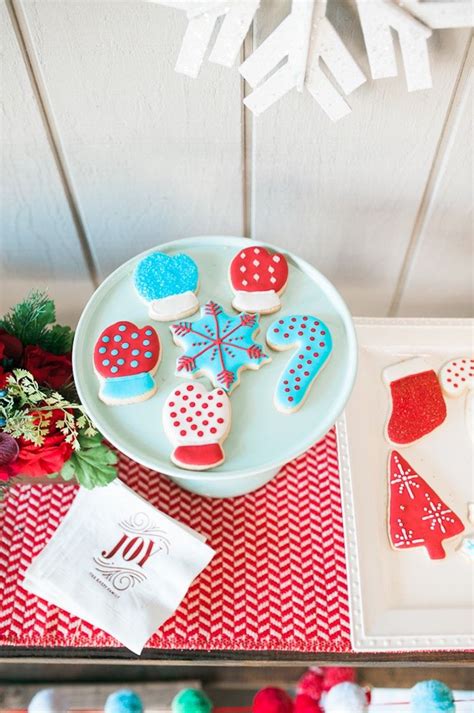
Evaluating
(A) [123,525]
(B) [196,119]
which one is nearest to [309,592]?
(A) [123,525]

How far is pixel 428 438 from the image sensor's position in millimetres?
864

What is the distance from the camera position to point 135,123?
798mm

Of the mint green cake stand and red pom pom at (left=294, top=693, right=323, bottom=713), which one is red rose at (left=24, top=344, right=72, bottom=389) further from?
red pom pom at (left=294, top=693, right=323, bottom=713)

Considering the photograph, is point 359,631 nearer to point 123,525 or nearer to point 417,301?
point 123,525

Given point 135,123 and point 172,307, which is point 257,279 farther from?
point 135,123

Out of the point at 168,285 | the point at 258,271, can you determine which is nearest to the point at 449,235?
the point at 258,271

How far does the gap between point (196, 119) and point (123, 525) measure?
52 centimetres

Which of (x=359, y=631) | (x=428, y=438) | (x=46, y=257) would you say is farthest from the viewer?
(x=46, y=257)

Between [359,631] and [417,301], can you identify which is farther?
[417,301]

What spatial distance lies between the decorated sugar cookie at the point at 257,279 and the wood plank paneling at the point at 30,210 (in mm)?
295

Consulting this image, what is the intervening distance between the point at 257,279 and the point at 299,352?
0.11m

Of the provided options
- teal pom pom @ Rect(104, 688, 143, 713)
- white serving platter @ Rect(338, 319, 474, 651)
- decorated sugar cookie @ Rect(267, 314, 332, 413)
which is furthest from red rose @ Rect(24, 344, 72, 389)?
teal pom pom @ Rect(104, 688, 143, 713)

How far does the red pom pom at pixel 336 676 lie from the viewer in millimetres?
999

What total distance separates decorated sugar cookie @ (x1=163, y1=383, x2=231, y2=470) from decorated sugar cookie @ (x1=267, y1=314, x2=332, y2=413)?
0.22ft
